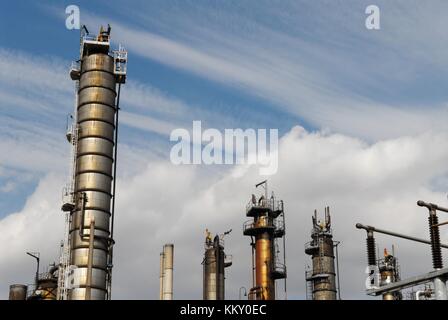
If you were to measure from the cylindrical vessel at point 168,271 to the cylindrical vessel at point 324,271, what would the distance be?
12142mm

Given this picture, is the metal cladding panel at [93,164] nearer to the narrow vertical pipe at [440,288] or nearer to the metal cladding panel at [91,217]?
the metal cladding panel at [91,217]

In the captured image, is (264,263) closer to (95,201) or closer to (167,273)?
(167,273)

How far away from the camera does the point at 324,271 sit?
53.9 m

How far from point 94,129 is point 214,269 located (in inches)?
690

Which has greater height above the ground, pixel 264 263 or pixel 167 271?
pixel 264 263

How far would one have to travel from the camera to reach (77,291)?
40.4 m

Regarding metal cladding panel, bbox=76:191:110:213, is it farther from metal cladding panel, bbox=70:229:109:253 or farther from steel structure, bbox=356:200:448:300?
steel structure, bbox=356:200:448:300

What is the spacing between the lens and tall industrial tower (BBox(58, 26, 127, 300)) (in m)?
40.8

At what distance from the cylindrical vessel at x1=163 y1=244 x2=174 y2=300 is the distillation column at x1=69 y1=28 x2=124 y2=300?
8194mm

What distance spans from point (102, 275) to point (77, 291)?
1.82 metres

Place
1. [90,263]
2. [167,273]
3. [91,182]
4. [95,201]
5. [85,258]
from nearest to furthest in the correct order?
1. [90,263]
2. [85,258]
3. [95,201]
4. [91,182]
5. [167,273]

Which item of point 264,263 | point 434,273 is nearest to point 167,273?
point 264,263
